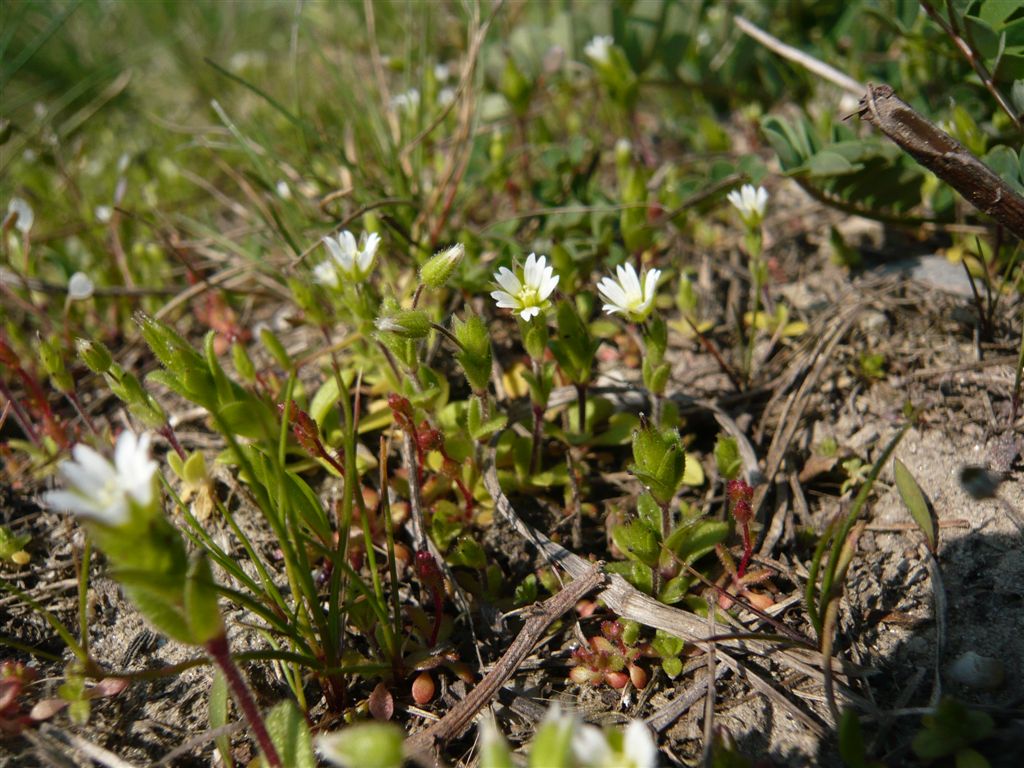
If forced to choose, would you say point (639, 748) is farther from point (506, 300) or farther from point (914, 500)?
point (506, 300)

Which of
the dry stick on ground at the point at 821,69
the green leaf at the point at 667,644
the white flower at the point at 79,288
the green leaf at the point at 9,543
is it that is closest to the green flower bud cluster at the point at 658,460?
the green leaf at the point at 667,644

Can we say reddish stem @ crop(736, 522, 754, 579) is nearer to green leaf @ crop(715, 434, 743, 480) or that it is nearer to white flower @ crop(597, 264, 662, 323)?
green leaf @ crop(715, 434, 743, 480)

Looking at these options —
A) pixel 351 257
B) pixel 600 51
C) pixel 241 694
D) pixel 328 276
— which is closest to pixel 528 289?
pixel 351 257

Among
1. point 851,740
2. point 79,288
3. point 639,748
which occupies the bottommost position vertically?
point 851,740

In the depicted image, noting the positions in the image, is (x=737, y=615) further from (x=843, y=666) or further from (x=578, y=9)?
(x=578, y=9)

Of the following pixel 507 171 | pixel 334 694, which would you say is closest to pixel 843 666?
pixel 334 694

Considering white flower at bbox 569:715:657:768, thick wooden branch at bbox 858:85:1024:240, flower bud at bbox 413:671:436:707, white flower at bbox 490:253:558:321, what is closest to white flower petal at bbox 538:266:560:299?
white flower at bbox 490:253:558:321

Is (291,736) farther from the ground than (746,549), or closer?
farther from the ground
